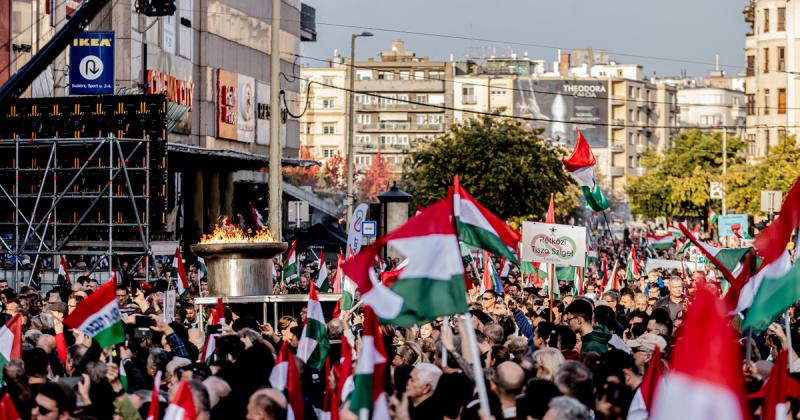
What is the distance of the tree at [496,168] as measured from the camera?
2131 inches

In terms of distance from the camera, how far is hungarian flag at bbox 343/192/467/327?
28.5 feet

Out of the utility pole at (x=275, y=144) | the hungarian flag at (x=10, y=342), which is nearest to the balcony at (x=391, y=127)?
Answer: the utility pole at (x=275, y=144)

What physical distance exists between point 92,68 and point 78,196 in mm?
9272

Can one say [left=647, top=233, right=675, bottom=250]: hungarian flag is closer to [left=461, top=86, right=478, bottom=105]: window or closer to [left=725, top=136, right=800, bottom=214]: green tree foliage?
[left=725, top=136, right=800, bottom=214]: green tree foliage

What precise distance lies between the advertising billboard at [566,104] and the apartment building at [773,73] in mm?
65194

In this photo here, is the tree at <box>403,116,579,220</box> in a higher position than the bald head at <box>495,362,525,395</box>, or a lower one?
higher

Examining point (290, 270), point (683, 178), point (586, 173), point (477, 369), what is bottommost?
point (290, 270)

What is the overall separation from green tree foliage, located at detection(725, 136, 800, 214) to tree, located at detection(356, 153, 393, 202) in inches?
1906

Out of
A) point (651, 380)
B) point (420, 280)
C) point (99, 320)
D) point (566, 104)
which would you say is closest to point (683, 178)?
point (566, 104)

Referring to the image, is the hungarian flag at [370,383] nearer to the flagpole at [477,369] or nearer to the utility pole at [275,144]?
the flagpole at [477,369]

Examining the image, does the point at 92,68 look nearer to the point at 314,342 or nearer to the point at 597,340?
the point at 314,342

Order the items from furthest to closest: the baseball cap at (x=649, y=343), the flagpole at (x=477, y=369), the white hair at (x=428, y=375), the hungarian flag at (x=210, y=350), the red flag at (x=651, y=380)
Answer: the hungarian flag at (x=210, y=350) → the baseball cap at (x=649, y=343) → the red flag at (x=651, y=380) → the white hair at (x=428, y=375) → the flagpole at (x=477, y=369)

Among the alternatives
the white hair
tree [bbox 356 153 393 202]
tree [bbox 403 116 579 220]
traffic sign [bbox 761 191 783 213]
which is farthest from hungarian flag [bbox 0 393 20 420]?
tree [bbox 356 153 393 202]

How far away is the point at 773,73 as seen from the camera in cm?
8488
